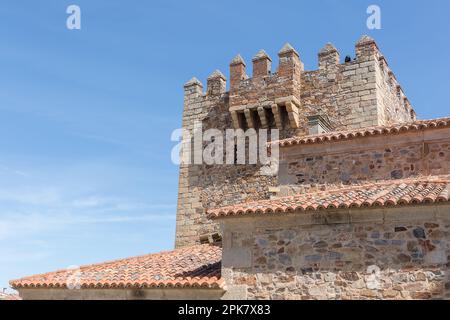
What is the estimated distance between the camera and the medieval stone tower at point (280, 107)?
1530 centimetres

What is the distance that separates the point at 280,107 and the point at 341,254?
8557 mm

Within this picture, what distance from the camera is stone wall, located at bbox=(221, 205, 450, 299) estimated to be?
7508 millimetres

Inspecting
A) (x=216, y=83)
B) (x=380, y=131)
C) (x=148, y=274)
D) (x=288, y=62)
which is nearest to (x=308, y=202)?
(x=380, y=131)

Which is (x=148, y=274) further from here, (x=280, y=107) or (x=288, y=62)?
(x=288, y=62)

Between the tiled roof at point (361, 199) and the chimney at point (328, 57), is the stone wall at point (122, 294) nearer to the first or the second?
the tiled roof at point (361, 199)

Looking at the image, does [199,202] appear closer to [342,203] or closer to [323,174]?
[323,174]

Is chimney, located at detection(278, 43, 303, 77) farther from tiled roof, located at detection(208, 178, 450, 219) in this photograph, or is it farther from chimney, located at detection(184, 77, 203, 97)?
tiled roof, located at detection(208, 178, 450, 219)

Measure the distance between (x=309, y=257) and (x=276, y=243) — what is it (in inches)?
23.6

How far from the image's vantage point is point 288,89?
15883 millimetres
